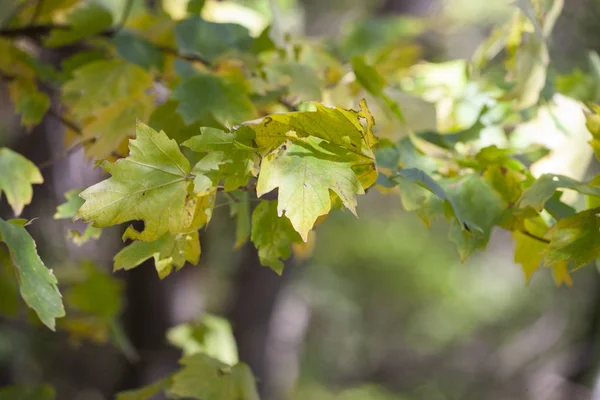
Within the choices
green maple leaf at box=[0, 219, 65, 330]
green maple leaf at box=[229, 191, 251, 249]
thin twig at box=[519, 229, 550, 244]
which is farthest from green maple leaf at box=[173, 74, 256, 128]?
thin twig at box=[519, 229, 550, 244]

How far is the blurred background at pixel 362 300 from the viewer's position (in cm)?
168

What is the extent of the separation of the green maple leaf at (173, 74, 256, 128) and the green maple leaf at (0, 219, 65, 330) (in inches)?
9.6

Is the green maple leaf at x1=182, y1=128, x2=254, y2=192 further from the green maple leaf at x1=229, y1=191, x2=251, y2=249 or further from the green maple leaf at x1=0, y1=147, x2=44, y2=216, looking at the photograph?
the green maple leaf at x1=0, y1=147, x2=44, y2=216

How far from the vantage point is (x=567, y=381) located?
199 centimetres

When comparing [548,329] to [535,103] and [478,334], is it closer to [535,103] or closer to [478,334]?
[478,334]

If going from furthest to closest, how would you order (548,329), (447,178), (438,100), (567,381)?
(548,329), (567,381), (438,100), (447,178)

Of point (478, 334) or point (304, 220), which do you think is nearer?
point (304, 220)

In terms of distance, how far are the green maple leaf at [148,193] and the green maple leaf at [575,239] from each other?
34cm

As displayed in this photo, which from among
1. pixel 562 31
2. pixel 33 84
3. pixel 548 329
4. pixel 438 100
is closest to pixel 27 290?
pixel 33 84

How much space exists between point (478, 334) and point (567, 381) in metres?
3.81

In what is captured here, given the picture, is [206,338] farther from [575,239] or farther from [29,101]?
[575,239]

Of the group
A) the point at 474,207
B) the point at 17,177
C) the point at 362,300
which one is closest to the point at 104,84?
the point at 17,177

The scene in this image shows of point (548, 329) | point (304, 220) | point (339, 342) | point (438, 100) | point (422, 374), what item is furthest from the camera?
point (339, 342)

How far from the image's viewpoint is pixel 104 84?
834mm
